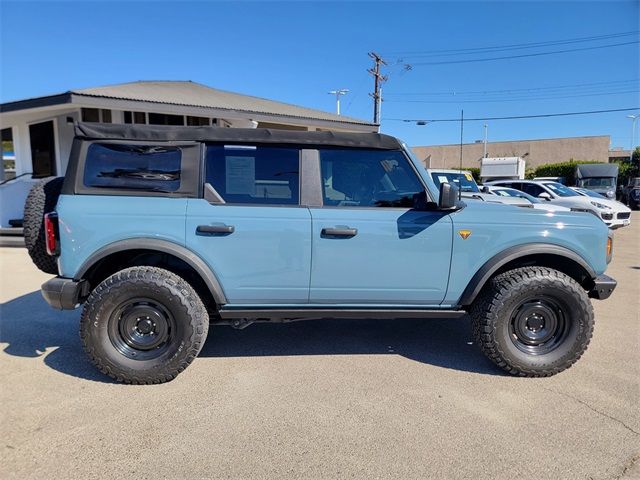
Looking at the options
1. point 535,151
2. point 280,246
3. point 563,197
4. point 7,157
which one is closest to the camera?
point 280,246

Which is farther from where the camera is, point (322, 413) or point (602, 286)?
point (602, 286)

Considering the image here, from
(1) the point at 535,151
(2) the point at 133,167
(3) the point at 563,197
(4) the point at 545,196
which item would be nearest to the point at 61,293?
(2) the point at 133,167

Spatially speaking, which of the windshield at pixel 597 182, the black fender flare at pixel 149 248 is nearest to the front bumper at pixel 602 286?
the black fender flare at pixel 149 248

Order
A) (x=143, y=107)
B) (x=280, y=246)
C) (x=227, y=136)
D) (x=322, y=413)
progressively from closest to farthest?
(x=322, y=413)
(x=280, y=246)
(x=227, y=136)
(x=143, y=107)

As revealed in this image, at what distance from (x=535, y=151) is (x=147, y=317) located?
51116 millimetres

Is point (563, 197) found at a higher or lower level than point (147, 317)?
higher

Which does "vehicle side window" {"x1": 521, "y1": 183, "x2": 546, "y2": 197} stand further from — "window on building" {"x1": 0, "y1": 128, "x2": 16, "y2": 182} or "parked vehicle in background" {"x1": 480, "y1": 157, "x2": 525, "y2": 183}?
"window on building" {"x1": 0, "y1": 128, "x2": 16, "y2": 182}

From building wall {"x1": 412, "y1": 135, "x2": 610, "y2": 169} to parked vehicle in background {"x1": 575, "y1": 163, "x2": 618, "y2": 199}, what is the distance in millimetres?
18459

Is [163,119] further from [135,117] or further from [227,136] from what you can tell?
[227,136]

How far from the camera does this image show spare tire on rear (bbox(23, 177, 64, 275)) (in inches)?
129

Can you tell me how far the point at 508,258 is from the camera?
3264 millimetres

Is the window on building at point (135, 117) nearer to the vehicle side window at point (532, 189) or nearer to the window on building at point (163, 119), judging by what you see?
the window on building at point (163, 119)

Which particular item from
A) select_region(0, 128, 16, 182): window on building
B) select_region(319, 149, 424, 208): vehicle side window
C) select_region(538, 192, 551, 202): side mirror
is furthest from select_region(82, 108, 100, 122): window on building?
select_region(538, 192, 551, 202): side mirror

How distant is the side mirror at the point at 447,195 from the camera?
3062 millimetres
